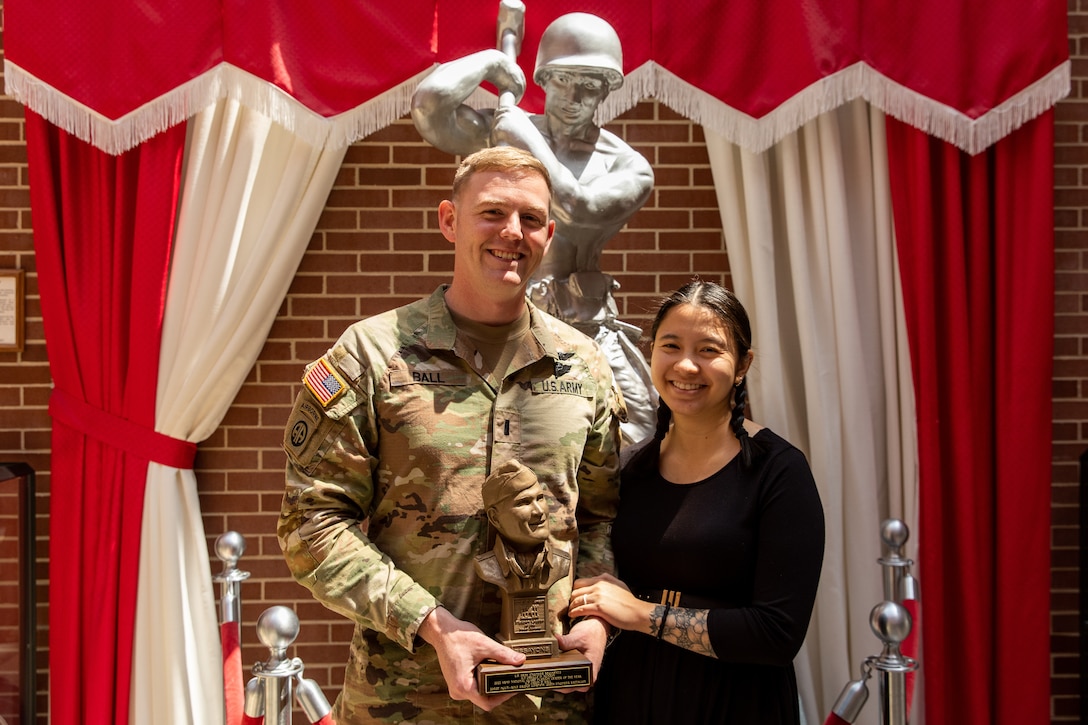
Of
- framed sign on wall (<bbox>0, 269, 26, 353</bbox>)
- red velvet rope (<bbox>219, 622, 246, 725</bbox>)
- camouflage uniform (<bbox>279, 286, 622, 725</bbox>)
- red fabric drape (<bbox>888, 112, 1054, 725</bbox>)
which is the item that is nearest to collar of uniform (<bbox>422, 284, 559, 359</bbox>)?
camouflage uniform (<bbox>279, 286, 622, 725</bbox>)

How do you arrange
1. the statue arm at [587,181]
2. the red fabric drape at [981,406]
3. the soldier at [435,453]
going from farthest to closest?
the red fabric drape at [981,406], the statue arm at [587,181], the soldier at [435,453]

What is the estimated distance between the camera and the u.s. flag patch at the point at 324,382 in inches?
64.2

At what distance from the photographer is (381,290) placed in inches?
139

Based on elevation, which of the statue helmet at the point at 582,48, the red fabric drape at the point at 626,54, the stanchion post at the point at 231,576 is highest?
the red fabric drape at the point at 626,54

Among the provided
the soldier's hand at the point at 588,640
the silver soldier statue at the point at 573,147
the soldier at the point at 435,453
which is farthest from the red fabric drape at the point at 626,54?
the soldier's hand at the point at 588,640

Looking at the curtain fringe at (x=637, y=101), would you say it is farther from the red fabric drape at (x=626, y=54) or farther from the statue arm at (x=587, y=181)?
the statue arm at (x=587, y=181)

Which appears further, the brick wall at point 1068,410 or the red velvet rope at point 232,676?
the brick wall at point 1068,410

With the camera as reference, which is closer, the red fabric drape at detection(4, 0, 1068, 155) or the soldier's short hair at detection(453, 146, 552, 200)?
the soldier's short hair at detection(453, 146, 552, 200)

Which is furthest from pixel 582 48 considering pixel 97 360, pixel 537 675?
pixel 97 360

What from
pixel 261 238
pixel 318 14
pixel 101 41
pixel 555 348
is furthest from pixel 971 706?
pixel 101 41

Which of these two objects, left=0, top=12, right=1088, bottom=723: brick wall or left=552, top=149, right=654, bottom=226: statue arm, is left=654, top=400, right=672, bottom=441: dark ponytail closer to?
left=552, top=149, right=654, bottom=226: statue arm

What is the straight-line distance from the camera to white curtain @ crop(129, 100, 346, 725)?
3.26 metres

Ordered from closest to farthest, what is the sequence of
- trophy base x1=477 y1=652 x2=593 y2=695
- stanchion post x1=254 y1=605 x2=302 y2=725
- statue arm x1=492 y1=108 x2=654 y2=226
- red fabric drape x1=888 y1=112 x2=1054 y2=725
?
trophy base x1=477 y1=652 x2=593 y2=695, stanchion post x1=254 y1=605 x2=302 y2=725, statue arm x1=492 y1=108 x2=654 y2=226, red fabric drape x1=888 y1=112 x2=1054 y2=725

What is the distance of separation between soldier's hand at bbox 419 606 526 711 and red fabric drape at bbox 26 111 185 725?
207cm
